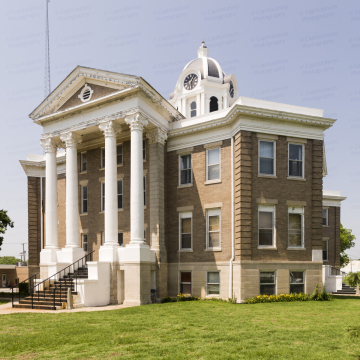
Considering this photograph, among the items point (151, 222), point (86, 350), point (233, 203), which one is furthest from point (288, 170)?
point (86, 350)

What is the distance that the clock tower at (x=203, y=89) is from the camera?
44.4 meters

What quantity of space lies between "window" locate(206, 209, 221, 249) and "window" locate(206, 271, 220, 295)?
1495 millimetres

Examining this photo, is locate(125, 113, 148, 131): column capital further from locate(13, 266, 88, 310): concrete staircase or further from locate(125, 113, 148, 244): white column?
locate(13, 266, 88, 310): concrete staircase

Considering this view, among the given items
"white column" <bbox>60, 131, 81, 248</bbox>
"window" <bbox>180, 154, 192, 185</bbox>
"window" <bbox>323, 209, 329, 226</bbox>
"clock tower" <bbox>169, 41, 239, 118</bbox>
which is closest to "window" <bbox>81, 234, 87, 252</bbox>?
"white column" <bbox>60, 131, 81, 248</bbox>

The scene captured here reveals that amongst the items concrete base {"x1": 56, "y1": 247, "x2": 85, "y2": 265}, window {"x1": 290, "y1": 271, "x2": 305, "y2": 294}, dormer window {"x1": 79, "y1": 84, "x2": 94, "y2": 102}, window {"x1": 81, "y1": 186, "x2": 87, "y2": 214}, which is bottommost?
window {"x1": 290, "y1": 271, "x2": 305, "y2": 294}

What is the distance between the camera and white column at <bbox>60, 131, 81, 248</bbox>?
74.5 ft

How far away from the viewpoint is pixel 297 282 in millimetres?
20422

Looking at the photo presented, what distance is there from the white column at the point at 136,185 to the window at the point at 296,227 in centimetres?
812

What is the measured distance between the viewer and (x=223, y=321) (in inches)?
505

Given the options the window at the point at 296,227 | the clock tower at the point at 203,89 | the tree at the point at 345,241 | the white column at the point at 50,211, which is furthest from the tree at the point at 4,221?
the tree at the point at 345,241

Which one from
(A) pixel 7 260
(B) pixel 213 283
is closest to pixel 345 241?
(B) pixel 213 283

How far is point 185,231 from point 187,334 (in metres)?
12.5

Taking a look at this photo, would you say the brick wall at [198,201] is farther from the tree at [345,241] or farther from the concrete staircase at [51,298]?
the tree at [345,241]

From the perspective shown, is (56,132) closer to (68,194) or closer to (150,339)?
(68,194)
